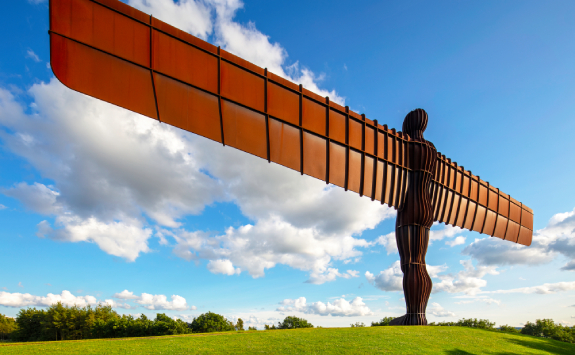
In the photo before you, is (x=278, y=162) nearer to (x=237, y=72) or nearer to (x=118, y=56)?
(x=237, y=72)

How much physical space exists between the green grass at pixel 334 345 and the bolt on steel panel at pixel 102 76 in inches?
364

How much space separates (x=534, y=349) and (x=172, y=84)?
773 inches

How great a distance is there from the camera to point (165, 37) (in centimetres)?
1162

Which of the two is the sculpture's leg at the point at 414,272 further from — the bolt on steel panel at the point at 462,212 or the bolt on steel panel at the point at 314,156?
the bolt on steel panel at the point at 314,156

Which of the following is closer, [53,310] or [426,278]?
[426,278]

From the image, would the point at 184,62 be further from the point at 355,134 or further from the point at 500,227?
the point at 500,227

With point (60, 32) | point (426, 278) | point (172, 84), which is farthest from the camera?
point (426, 278)

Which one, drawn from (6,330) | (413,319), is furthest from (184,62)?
(6,330)

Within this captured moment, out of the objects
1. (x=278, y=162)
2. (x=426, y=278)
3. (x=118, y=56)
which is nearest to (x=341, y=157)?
(x=278, y=162)

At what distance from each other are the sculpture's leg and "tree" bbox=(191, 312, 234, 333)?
3735 cm

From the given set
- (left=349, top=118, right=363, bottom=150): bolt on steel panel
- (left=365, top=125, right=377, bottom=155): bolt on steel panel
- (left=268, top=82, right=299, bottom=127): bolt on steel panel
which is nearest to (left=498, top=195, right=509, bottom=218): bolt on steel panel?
(left=365, top=125, right=377, bottom=155): bolt on steel panel

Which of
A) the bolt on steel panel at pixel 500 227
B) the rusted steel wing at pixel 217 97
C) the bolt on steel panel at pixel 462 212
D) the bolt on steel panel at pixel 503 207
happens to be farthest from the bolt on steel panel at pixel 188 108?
the bolt on steel panel at pixel 503 207

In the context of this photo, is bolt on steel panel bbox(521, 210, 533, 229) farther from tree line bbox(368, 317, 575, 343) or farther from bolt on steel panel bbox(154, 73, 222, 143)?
bolt on steel panel bbox(154, 73, 222, 143)

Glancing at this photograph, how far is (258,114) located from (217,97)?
179cm
